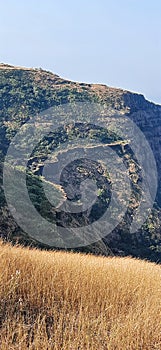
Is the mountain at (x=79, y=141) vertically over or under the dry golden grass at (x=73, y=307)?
under

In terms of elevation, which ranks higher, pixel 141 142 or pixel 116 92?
pixel 116 92

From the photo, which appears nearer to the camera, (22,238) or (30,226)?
(22,238)

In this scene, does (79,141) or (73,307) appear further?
(79,141)

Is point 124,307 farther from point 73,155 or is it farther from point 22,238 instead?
point 73,155

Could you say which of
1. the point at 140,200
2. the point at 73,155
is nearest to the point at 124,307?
the point at 140,200

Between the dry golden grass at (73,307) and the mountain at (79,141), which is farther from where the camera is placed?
the mountain at (79,141)
